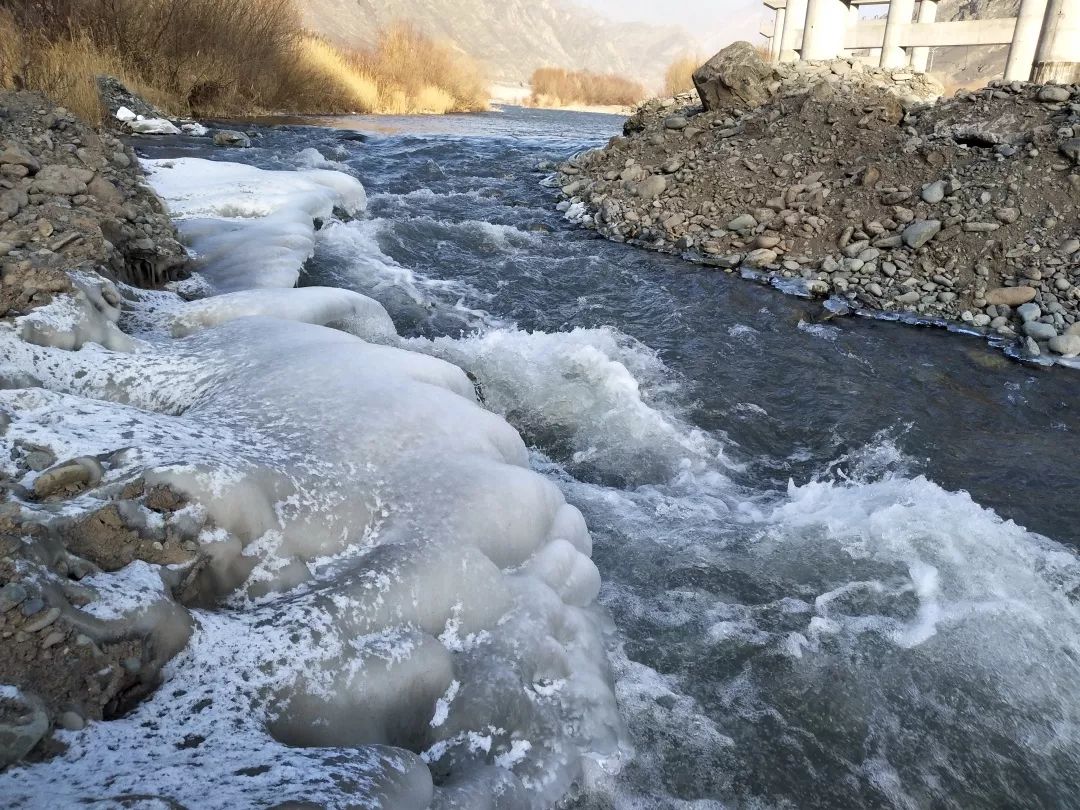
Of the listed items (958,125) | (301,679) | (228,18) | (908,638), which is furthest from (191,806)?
(228,18)

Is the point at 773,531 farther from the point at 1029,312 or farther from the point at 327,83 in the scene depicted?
the point at 327,83

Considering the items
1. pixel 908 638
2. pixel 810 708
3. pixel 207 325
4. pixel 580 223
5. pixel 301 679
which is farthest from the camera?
pixel 580 223

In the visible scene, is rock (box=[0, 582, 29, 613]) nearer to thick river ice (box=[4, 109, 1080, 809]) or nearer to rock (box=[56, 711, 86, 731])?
rock (box=[56, 711, 86, 731])

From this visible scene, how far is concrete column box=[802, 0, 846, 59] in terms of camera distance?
12250 mm

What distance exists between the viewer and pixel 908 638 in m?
2.31

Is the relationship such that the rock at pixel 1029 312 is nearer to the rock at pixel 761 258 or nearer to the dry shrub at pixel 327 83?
the rock at pixel 761 258

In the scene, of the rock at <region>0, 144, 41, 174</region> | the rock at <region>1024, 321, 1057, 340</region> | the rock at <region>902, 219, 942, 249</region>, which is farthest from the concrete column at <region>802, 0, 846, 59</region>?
the rock at <region>0, 144, 41, 174</region>

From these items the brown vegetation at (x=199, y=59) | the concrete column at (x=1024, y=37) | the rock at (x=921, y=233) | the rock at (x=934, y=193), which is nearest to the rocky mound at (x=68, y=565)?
the rock at (x=921, y=233)

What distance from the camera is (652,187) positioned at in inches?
309

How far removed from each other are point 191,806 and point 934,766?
1777mm

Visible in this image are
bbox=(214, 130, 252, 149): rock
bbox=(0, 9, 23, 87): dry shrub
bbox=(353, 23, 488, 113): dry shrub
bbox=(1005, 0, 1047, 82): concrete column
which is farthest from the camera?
bbox=(353, 23, 488, 113): dry shrub

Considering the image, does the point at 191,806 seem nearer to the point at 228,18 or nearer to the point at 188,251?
the point at 188,251

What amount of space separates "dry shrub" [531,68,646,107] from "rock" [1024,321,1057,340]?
3208cm

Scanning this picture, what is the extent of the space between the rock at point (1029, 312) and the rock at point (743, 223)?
7.84 feet
